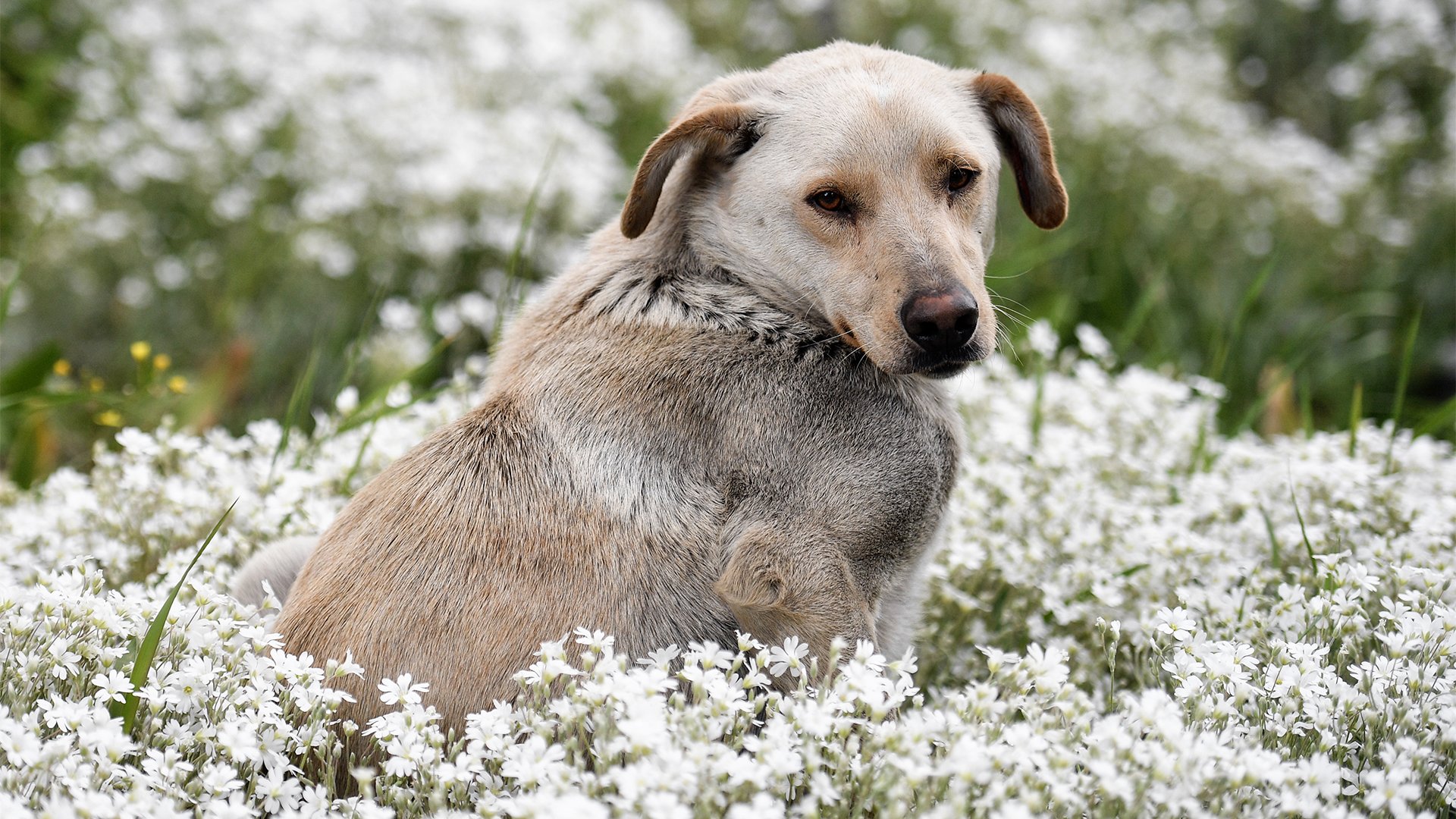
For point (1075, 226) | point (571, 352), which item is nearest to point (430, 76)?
point (1075, 226)

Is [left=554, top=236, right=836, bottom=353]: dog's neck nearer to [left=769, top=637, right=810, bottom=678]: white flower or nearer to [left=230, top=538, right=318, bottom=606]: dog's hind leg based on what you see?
[left=769, top=637, right=810, bottom=678]: white flower

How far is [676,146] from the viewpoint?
280 cm

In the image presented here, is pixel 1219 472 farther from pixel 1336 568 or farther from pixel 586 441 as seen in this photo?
pixel 586 441

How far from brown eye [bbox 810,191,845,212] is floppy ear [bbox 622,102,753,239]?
265mm

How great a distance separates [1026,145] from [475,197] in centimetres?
341

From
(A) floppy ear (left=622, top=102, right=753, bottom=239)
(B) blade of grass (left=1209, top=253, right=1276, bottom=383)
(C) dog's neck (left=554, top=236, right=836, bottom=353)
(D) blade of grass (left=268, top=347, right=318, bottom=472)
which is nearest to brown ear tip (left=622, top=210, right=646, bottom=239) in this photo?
(A) floppy ear (left=622, top=102, right=753, bottom=239)

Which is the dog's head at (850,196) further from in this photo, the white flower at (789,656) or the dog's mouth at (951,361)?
the white flower at (789,656)

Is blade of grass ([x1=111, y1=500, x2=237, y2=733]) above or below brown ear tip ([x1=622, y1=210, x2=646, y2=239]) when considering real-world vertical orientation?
below

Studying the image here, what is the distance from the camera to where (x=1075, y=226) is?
6.34 meters

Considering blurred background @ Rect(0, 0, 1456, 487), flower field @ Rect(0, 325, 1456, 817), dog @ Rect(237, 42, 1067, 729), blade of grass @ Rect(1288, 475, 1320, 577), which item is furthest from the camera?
blurred background @ Rect(0, 0, 1456, 487)

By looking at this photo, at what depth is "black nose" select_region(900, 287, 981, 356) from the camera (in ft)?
8.50

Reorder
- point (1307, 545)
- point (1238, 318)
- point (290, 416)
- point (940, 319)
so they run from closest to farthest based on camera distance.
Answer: point (940, 319)
point (1307, 545)
point (290, 416)
point (1238, 318)

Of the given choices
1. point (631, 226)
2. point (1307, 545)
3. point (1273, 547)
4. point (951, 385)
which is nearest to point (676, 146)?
point (631, 226)

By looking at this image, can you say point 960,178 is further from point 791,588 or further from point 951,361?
point 791,588
